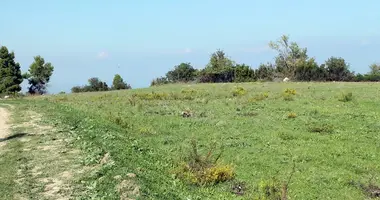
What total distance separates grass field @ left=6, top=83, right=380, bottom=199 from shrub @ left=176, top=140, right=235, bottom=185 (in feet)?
0.68

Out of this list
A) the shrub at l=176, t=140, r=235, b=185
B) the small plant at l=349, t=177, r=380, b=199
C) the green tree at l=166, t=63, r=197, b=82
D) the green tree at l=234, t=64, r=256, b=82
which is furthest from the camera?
the green tree at l=166, t=63, r=197, b=82

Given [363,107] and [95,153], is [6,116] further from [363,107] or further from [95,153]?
[363,107]

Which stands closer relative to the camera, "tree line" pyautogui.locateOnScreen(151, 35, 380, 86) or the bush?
the bush

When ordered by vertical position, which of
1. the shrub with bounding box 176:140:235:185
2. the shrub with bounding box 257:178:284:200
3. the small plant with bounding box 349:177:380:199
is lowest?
the small plant with bounding box 349:177:380:199

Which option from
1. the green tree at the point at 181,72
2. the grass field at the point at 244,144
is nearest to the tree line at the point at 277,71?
the green tree at the point at 181,72

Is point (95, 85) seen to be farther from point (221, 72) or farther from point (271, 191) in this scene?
point (271, 191)

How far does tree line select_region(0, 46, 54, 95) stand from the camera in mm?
62656

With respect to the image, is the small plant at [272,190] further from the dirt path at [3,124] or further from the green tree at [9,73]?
the green tree at [9,73]

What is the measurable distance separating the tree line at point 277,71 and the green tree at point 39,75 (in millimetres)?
15752

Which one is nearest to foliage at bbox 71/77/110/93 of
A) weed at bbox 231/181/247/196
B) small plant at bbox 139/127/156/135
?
small plant at bbox 139/127/156/135

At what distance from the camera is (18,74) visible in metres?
64.8

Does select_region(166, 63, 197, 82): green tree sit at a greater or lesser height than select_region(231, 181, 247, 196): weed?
greater

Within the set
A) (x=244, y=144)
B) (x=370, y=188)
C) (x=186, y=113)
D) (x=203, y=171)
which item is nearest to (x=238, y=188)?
(x=203, y=171)

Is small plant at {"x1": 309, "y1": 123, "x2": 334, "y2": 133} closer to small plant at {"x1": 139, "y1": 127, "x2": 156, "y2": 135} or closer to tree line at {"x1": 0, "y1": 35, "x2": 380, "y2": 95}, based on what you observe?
small plant at {"x1": 139, "y1": 127, "x2": 156, "y2": 135}
